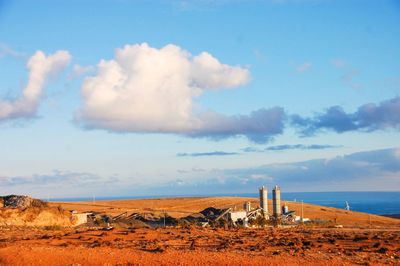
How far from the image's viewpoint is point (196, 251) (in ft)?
65.0

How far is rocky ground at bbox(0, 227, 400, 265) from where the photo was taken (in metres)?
17.9

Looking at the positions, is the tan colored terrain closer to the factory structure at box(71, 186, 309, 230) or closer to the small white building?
the factory structure at box(71, 186, 309, 230)

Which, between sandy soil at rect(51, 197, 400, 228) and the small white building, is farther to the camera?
sandy soil at rect(51, 197, 400, 228)

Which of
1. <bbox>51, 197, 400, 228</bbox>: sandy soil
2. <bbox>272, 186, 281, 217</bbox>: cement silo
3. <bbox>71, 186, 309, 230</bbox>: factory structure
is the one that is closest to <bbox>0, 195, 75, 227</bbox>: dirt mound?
<bbox>71, 186, 309, 230</bbox>: factory structure

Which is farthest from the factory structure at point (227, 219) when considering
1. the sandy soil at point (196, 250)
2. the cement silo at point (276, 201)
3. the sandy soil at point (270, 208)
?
the sandy soil at point (196, 250)

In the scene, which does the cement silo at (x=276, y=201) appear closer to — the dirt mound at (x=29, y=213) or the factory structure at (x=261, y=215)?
the factory structure at (x=261, y=215)

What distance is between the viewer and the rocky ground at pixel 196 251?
58.7ft

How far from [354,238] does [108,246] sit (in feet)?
38.9

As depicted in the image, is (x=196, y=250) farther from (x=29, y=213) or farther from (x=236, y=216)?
(x=29, y=213)

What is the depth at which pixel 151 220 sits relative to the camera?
42.8 m

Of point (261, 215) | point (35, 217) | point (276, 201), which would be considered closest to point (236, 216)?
point (261, 215)

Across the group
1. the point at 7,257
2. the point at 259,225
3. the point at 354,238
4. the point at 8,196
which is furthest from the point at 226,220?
the point at 7,257

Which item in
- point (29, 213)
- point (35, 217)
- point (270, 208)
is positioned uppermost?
point (29, 213)

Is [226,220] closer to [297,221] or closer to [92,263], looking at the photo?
[297,221]
